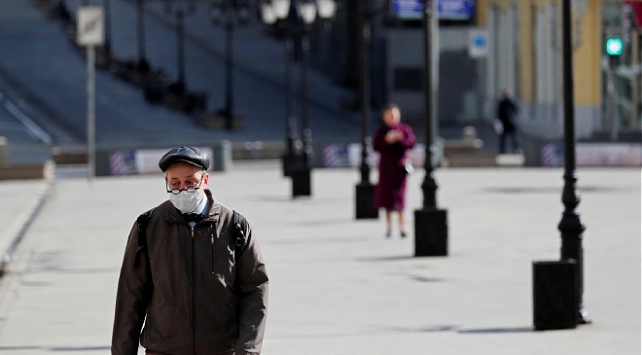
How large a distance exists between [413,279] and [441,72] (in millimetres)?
43771

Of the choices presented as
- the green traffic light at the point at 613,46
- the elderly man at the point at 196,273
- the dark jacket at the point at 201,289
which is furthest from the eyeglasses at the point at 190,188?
the green traffic light at the point at 613,46

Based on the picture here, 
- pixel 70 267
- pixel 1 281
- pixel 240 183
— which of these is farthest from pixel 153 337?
pixel 240 183

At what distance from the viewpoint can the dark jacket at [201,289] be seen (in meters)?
6.74

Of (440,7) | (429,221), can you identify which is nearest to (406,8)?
(440,7)

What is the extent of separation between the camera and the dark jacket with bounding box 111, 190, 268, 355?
22.1 feet

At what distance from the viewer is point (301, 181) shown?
28672mm

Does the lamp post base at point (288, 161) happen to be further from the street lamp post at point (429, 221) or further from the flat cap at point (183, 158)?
the flat cap at point (183, 158)

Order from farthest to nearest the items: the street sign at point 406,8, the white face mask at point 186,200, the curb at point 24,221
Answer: the street sign at point 406,8
the curb at point 24,221
the white face mask at point 186,200

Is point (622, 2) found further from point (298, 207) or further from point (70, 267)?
point (70, 267)

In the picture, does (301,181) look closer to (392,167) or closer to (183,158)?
(392,167)

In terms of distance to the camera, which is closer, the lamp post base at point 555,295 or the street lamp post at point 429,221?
the lamp post base at point 555,295

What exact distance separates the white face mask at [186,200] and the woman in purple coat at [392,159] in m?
13.5

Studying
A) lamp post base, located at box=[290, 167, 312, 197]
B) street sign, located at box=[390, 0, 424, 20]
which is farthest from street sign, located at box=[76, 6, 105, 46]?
street sign, located at box=[390, 0, 424, 20]

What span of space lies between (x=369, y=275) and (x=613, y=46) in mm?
10018
